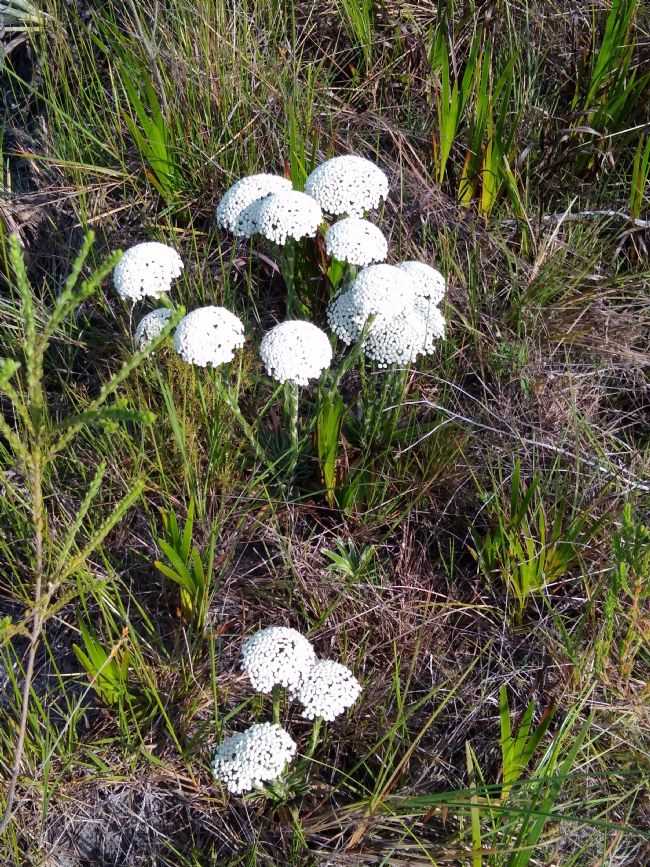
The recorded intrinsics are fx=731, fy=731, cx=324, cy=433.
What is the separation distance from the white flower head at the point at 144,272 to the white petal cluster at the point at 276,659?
3.34ft

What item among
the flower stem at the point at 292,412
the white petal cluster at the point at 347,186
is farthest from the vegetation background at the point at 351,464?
the white petal cluster at the point at 347,186

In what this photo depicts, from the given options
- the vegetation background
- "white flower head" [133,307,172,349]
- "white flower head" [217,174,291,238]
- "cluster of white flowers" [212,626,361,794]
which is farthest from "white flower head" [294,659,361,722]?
"white flower head" [217,174,291,238]

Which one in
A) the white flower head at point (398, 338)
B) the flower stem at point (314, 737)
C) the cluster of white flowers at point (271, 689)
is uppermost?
the white flower head at point (398, 338)

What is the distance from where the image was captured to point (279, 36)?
3.04m

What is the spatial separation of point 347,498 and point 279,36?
6.88 feet

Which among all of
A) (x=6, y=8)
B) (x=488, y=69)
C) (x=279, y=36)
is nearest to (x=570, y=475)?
(x=488, y=69)

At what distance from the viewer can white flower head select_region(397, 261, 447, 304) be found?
2100 millimetres

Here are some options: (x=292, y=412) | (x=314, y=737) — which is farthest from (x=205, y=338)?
(x=314, y=737)

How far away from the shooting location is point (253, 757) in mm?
1477

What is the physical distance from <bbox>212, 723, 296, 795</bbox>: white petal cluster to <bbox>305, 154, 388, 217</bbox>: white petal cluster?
1.43 m

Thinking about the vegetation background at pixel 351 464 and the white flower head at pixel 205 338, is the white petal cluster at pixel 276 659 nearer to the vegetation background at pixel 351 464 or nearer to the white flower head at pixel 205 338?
the vegetation background at pixel 351 464

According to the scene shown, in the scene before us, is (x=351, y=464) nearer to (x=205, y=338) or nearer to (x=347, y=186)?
(x=205, y=338)

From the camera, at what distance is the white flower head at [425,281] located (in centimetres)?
210

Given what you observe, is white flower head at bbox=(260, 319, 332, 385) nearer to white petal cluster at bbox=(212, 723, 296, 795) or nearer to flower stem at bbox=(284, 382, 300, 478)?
flower stem at bbox=(284, 382, 300, 478)
